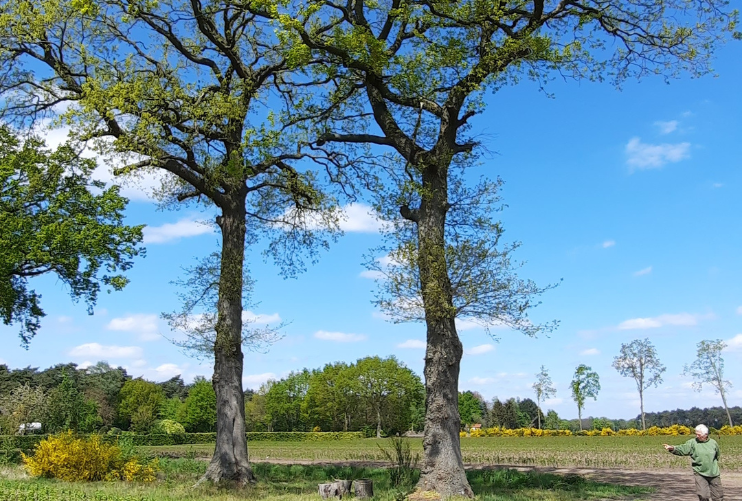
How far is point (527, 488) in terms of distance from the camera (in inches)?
545

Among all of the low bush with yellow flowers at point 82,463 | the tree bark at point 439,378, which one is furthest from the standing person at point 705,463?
the low bush with yellow flowers at point 82,463

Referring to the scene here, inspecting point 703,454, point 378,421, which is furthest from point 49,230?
point 378,421

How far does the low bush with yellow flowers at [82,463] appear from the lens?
50.8 ft

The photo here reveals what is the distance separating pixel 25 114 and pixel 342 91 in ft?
32.8

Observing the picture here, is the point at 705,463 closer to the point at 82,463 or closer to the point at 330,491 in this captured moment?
the point at 330,491

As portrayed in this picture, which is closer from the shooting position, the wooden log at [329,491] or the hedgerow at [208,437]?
the wooden log at [329,491]

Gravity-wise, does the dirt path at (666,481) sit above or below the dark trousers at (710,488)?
below

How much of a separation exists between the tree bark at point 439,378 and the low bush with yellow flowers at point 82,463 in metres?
7.97

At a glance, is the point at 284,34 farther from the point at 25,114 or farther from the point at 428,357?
the point at 25,114

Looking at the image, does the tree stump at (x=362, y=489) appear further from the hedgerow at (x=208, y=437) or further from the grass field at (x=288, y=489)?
the hedgerow at (x=208, y=437)

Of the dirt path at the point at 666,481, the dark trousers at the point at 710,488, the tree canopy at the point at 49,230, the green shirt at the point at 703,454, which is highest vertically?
the tree canopy at the point at 49,230

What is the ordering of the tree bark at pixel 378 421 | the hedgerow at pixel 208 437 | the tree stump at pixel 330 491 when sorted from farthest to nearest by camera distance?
the tree bark at pixel 378 421, the hedgerow at pixel 208 437, the tree stump at pixel 330 491

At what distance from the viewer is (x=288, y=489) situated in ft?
47.5

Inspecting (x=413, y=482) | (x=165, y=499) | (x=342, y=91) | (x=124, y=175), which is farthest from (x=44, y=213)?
(x=413, y=482)
